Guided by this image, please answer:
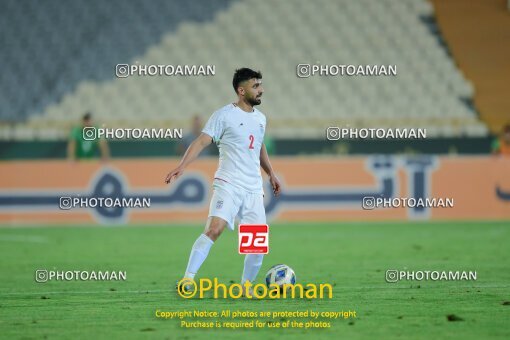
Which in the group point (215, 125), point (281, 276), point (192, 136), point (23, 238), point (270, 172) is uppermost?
point (192, 136)

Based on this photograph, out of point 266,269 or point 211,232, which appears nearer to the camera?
point 211,232

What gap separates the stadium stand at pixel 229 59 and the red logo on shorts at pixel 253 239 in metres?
14.7

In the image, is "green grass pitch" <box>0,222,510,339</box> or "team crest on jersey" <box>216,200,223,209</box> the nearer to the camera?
"green grass pitch" <box>0,222,510,339</box>

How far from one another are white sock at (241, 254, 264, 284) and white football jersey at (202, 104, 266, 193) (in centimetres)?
58

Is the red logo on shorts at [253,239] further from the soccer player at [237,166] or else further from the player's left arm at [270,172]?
the player's left arm at [270,172]

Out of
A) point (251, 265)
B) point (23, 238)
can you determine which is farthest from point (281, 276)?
point (23, 238)

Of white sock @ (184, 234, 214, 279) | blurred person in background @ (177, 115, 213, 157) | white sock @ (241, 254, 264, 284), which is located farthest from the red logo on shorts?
blurred person in background @ (177, 115, 213, 157)

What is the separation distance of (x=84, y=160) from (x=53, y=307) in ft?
37.4

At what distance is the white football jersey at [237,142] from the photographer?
864cm

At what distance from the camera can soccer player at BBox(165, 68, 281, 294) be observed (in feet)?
28.1

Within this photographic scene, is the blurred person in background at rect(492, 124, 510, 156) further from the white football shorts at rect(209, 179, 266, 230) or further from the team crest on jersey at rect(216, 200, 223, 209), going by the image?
the team crest on jersey at rect(216, 200, 223, 209)

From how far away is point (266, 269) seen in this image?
11406mm

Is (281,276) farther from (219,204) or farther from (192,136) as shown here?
(192,136)

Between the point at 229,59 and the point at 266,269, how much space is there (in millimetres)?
15414
